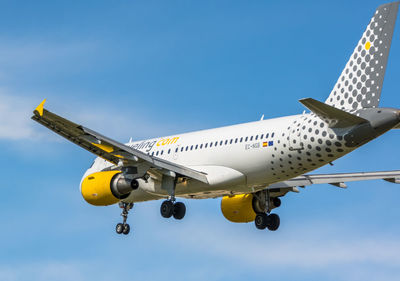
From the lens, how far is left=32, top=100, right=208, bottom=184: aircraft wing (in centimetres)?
3409

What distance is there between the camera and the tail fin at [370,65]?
106ft

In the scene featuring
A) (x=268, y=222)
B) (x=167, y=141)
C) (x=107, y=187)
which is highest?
(x=167, y=141)

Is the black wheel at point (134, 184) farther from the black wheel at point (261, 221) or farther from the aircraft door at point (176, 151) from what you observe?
the black wheel at point (261, 221)

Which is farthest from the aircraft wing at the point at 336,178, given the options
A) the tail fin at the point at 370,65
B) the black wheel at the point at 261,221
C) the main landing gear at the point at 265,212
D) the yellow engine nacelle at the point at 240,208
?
the tail fin at the point at 370,65

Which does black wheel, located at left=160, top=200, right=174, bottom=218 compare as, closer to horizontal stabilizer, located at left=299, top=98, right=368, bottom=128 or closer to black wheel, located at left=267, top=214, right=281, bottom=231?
black wheel, located at left=267, top=214, right=281, bottom=231

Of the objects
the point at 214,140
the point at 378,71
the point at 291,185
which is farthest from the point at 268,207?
the point at 378,71

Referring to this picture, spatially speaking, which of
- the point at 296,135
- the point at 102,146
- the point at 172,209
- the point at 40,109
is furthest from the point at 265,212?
the point at 40,109

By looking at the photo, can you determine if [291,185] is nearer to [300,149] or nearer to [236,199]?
[236,199]

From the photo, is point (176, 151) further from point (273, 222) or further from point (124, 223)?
point (273, 222)

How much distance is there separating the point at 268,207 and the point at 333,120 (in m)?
9.90

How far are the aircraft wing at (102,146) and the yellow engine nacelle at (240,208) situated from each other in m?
5.50

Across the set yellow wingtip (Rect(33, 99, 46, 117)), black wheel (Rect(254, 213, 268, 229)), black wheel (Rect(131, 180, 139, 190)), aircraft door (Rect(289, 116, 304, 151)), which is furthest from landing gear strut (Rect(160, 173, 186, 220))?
yellow wingtip (Rect(33, 99, 46, 117))

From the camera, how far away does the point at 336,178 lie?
131 feet

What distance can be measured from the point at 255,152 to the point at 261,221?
5.52 meters
